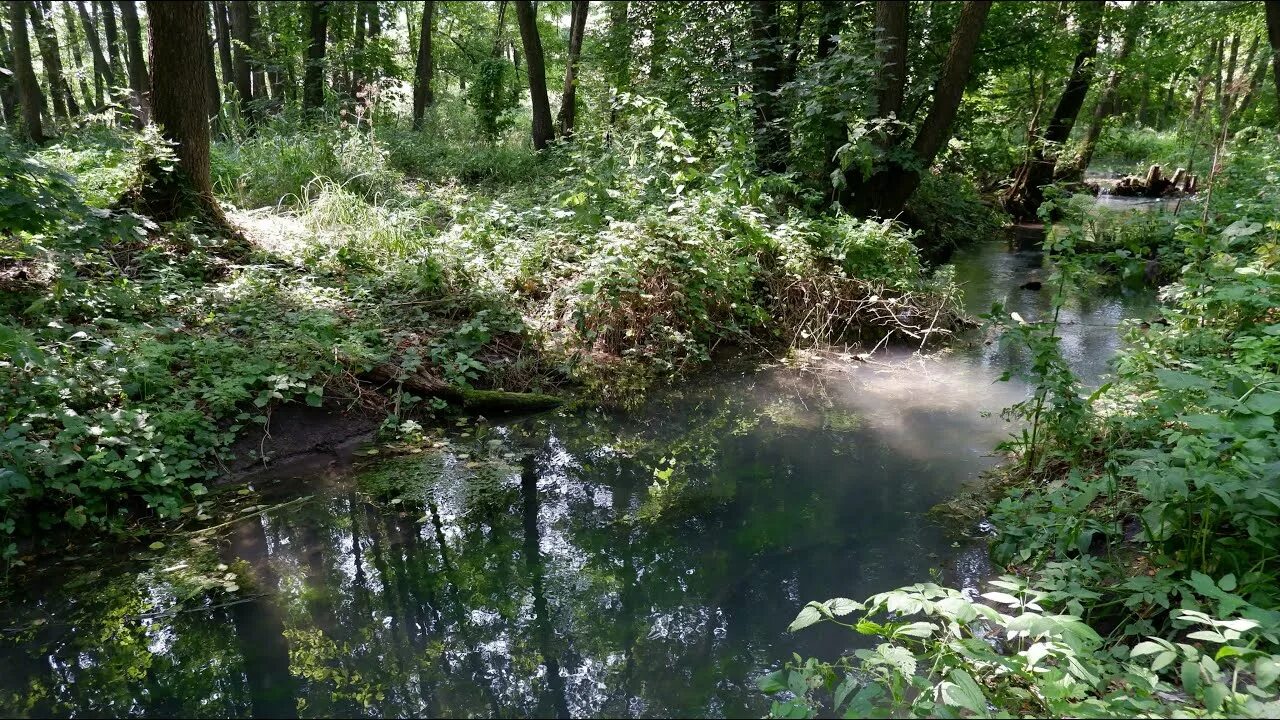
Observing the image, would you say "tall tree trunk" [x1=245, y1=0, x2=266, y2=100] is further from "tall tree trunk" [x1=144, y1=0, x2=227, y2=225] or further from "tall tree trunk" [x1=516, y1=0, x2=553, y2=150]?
"tall tree trunk" [x1=144, y1=0, x2=227, y2=225]

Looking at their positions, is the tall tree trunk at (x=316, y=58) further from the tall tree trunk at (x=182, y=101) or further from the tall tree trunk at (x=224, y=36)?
the tall tree trunk at (x=182, y=101)

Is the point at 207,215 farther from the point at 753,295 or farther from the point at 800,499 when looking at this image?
the point at 800,499

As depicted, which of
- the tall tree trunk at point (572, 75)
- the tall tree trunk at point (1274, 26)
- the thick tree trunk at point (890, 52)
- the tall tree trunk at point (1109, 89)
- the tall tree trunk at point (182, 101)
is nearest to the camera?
the tall tree trunk at point (182, 101)

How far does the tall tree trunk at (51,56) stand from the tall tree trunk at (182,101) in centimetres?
1260

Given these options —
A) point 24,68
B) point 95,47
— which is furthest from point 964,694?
point 95,47

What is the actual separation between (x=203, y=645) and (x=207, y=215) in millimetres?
4666

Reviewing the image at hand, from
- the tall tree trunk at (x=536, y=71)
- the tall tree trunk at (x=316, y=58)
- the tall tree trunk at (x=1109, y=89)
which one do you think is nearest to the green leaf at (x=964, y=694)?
the tall tree trunk at (x=536, y=71)

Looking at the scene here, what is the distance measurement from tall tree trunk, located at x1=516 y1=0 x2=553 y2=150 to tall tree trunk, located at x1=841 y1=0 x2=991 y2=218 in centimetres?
517

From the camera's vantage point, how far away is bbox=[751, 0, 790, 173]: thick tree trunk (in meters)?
→ 9.12

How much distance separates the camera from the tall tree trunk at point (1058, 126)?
11469 mm

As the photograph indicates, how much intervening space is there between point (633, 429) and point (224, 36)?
47.3 ft

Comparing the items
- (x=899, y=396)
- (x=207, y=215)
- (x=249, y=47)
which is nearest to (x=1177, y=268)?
(x=899, y=396)

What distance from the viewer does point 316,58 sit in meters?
13.5

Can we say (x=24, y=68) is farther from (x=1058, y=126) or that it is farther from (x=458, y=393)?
(x=1058, y=126)
